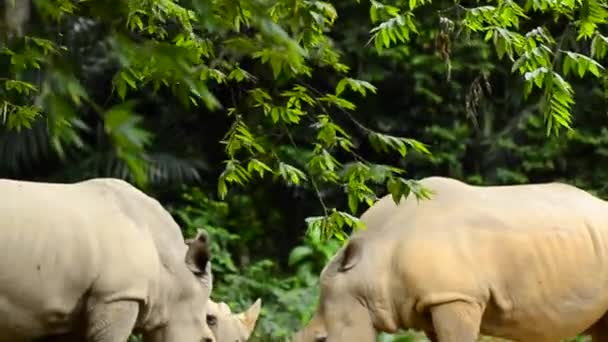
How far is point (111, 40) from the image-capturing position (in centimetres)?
242

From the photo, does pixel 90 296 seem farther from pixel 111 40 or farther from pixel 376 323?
pixel 111 40

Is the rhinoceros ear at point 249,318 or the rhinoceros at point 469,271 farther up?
the rhinoceros at point 469,271

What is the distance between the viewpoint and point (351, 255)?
20.1ft

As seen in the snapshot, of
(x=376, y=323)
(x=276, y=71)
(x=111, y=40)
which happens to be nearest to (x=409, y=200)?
(x=376, y=323)

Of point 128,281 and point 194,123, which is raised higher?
point 128,281

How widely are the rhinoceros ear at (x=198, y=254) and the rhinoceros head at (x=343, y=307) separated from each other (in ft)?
1.86

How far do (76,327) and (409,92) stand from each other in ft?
21.7

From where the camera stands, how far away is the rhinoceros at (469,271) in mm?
5844

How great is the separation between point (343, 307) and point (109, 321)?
3.66 feet

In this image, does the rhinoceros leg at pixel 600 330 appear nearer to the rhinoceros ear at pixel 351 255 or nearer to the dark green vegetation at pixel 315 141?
the rhinoceros ear at pixel 351 255

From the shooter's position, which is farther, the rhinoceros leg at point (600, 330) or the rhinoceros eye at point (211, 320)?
the rhinoceros leg at point (600, 330)

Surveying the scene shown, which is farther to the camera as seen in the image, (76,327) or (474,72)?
(474,72)

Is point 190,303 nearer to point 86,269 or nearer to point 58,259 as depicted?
point 86,269

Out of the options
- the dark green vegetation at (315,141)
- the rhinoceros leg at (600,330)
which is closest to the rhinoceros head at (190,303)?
the rhinoceros leg at (600,330)
